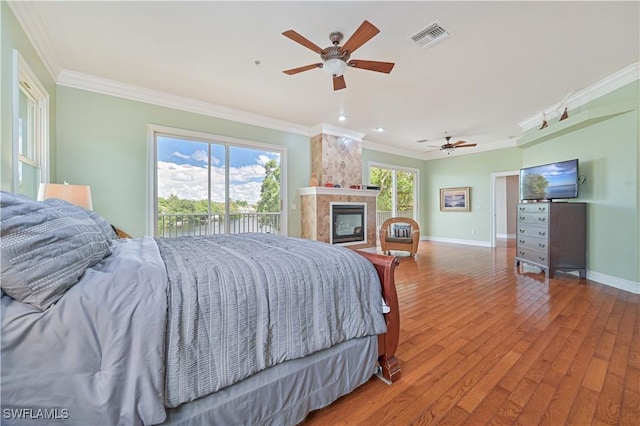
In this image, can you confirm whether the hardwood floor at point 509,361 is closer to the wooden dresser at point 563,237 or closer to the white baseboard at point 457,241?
the wooden dresser at point 563,237

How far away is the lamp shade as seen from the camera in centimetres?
249

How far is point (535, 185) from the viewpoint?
4.50 meters

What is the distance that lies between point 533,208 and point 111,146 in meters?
6.44

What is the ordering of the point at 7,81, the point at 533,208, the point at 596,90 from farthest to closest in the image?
1. the point at 533,208
2. the point at 596,90
3. the point at 7,81

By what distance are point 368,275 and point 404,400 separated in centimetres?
71

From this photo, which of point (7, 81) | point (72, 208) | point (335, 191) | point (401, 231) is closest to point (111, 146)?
point (7, 81)

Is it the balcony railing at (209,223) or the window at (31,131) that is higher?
the window at (31,131)

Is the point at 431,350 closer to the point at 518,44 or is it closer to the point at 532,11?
the point at 532,11

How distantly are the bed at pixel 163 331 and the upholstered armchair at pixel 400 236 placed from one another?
424 centimetres

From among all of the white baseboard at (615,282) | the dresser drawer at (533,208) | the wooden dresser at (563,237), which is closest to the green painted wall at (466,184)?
the dresser drawer at (533,208)

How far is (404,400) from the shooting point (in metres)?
1.47

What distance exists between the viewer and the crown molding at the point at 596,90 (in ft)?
10.6

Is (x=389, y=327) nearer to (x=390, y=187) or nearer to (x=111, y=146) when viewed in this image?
(x=111, y=146)

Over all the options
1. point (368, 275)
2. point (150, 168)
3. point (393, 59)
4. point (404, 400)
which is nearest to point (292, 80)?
point (393, 59)
